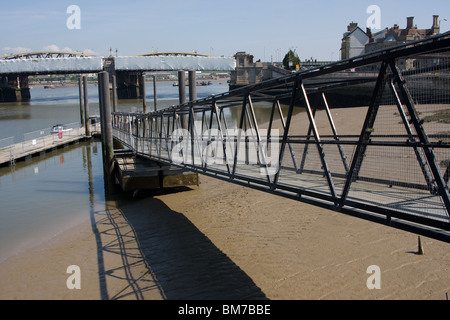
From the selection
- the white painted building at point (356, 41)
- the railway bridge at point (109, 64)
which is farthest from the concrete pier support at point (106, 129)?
the railway bridge at point (109, 64)

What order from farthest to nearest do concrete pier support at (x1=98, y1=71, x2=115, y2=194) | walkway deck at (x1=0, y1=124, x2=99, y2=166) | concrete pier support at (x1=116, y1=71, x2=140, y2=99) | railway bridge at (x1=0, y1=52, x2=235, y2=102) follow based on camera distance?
concrete pier support at (x1=116, y1=71, x2=140, y2=99)
railway bridge at (x1=0, y1=52, x2=235, y2=102)
walkway deck at (x1=0, y1=124, x2=99, y2=166)
concrete pier support at (x1=98, y1=71, x2=115, y2=194)

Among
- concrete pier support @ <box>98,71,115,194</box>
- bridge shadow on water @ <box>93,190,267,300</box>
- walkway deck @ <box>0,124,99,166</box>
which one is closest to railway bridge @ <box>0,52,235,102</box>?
walkway deck @ <box>0,124,99,166</box>

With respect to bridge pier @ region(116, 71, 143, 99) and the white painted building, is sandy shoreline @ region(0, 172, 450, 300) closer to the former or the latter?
the white painted building

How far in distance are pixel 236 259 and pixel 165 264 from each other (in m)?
1.54

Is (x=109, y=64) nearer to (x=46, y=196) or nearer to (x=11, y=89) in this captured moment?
(x=11, y=89)

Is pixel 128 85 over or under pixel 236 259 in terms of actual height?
over

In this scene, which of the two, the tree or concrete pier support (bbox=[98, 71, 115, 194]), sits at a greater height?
the tree

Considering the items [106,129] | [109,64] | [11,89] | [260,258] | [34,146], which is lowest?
[260,258]

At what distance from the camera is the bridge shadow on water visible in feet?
26.9

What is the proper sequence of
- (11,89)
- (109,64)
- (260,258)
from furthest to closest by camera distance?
(11,89) < (109,64) < (260,258)

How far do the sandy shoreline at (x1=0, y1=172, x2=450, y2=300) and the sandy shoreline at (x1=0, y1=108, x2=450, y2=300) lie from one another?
0.02 metres

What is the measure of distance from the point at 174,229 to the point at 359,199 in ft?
20.3

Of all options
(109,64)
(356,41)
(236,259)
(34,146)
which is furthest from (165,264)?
(109,64)

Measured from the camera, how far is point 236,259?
30.5 feet
